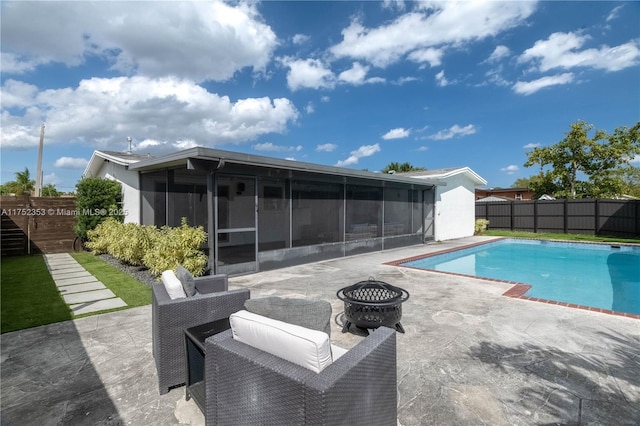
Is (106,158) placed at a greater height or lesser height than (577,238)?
greater

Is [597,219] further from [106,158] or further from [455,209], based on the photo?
[106,158]

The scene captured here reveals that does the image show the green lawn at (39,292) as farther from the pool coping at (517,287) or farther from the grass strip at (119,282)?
the pool coping at (517,287)

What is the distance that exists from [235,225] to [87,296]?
3.08m

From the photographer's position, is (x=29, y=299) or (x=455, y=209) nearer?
(x=29, y=299)

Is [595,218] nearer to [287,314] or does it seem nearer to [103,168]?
[287,314]

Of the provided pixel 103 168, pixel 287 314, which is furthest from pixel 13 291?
pixel 103 168

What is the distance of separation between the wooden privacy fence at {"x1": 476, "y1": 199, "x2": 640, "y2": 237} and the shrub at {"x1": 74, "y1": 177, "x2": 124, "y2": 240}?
21305mm

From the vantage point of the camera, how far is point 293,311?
2.12 meters

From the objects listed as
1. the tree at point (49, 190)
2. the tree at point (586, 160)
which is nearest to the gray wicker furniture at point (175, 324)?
the tree at point (586, 160)

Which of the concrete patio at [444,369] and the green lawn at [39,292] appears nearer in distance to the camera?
the concrete patio at [444,369]

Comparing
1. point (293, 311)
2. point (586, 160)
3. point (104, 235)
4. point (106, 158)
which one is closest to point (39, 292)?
point (104, 235)

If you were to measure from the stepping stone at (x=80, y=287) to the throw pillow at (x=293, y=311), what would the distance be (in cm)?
572

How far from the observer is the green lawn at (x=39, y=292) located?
453 cm

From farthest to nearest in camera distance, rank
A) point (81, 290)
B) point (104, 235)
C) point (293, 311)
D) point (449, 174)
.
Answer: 1. point (449, 174)
2. point (104, 235)
3. point (81, 290)
4. point (293, 311)
